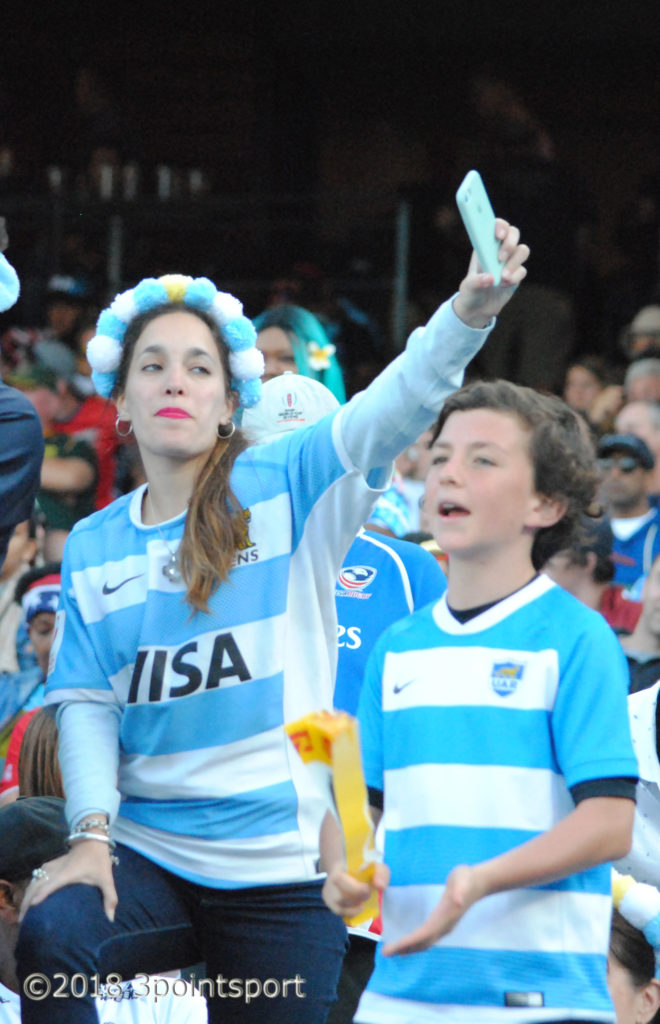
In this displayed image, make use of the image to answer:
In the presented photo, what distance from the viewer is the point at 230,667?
2816 millimetres

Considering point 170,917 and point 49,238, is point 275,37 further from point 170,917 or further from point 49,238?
point 170,917

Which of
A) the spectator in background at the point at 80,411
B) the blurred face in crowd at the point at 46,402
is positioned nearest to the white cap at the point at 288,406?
the spectator in background at the point at 80,411

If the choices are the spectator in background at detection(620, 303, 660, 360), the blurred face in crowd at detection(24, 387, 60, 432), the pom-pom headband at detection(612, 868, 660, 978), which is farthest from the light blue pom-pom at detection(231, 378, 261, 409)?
the spectator in background at detection(620, 303, 660, 360)

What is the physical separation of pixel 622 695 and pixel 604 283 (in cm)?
861

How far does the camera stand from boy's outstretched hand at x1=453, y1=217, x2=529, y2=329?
8.30 ft

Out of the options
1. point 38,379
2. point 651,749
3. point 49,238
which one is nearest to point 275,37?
point 49,238

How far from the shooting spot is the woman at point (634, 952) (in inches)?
126

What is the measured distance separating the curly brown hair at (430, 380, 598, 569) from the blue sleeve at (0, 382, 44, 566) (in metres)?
0.82

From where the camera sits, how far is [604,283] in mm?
10672

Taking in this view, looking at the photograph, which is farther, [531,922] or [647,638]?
[647,638]

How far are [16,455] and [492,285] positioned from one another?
0.97m

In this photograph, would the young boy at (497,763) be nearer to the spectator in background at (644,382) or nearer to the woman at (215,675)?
the woman at (215,675)

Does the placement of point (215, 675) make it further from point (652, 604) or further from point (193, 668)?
point (652, 604)

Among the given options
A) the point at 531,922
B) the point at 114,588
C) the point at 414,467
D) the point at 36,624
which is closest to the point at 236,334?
the point at 114,588
